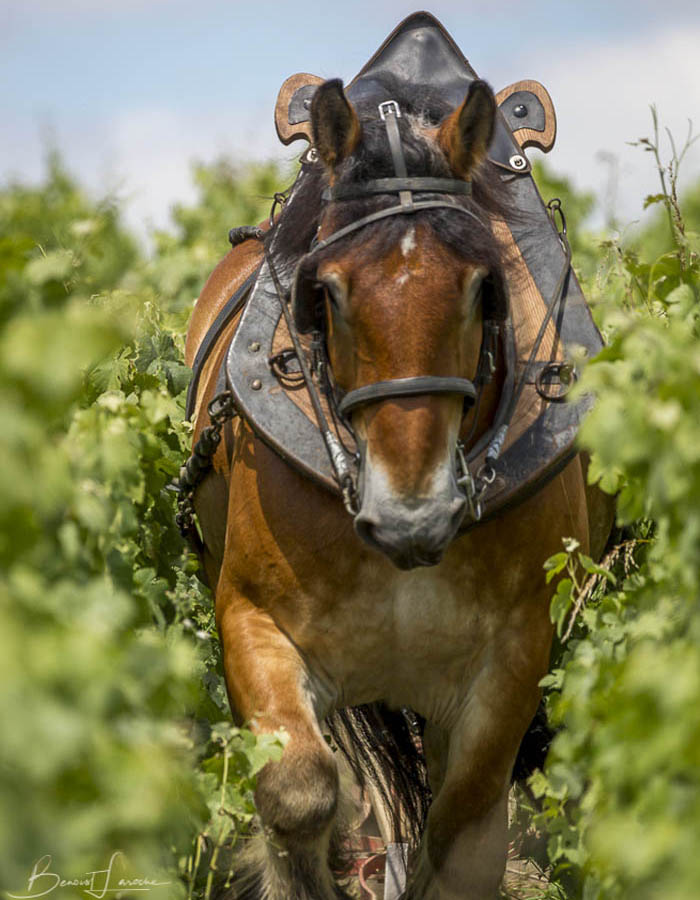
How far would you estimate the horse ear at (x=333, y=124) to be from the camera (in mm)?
3111

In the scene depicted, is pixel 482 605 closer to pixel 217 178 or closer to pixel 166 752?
pixel 166 752

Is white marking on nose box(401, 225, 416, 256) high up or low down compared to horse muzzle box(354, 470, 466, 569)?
up

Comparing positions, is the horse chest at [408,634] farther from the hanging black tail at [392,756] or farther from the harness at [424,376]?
the hanging black tail at [392,756]

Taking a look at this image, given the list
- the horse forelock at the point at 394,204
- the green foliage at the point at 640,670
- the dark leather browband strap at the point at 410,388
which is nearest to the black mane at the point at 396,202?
the horse forelock at the point at 394,204

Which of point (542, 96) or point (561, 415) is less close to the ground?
point (542, 96)

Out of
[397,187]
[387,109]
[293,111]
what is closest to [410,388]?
[397,187]

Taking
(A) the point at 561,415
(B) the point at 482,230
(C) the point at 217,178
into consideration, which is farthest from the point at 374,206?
(C) the point at 217,178

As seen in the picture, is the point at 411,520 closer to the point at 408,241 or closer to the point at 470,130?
the point at 408,241

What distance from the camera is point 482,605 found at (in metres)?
3.38

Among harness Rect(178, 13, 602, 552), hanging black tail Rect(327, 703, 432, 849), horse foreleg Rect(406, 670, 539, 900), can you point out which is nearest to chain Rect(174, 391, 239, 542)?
harness Rect(178, 13, 602, 552)

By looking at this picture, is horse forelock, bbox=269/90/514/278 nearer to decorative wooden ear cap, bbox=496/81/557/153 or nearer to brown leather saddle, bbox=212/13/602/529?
brown leather saddle, bbox=212/13/602/529

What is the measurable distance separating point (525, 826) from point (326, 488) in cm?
169

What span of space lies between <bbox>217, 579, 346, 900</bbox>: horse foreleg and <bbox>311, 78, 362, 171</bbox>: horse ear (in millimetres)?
1216

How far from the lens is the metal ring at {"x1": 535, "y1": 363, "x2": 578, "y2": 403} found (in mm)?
3473
